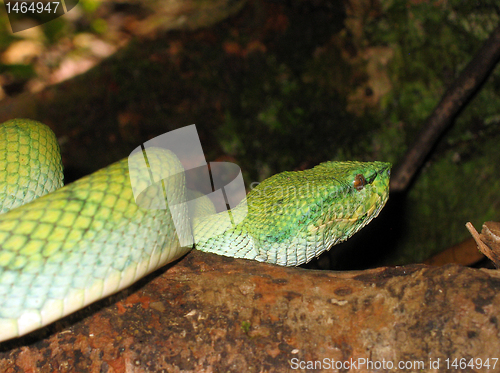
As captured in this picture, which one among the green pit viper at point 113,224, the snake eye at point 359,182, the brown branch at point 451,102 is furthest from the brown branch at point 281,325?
the brown branch at point 451,102

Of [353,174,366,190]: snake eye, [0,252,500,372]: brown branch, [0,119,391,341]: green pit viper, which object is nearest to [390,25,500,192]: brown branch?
[0,119,391,341]: green pit viper

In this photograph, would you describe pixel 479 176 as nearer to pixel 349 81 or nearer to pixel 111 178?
pixel 349 81

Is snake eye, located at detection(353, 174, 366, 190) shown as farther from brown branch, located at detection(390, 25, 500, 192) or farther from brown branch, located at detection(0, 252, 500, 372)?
brown branch, located at detection(390, 25, 500, 192)

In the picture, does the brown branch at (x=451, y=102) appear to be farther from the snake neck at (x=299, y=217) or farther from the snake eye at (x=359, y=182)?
the snake eye at (x=359, y=182)

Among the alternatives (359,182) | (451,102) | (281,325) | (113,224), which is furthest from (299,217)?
(451,102)

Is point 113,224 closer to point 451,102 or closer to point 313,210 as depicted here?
point 313,210
